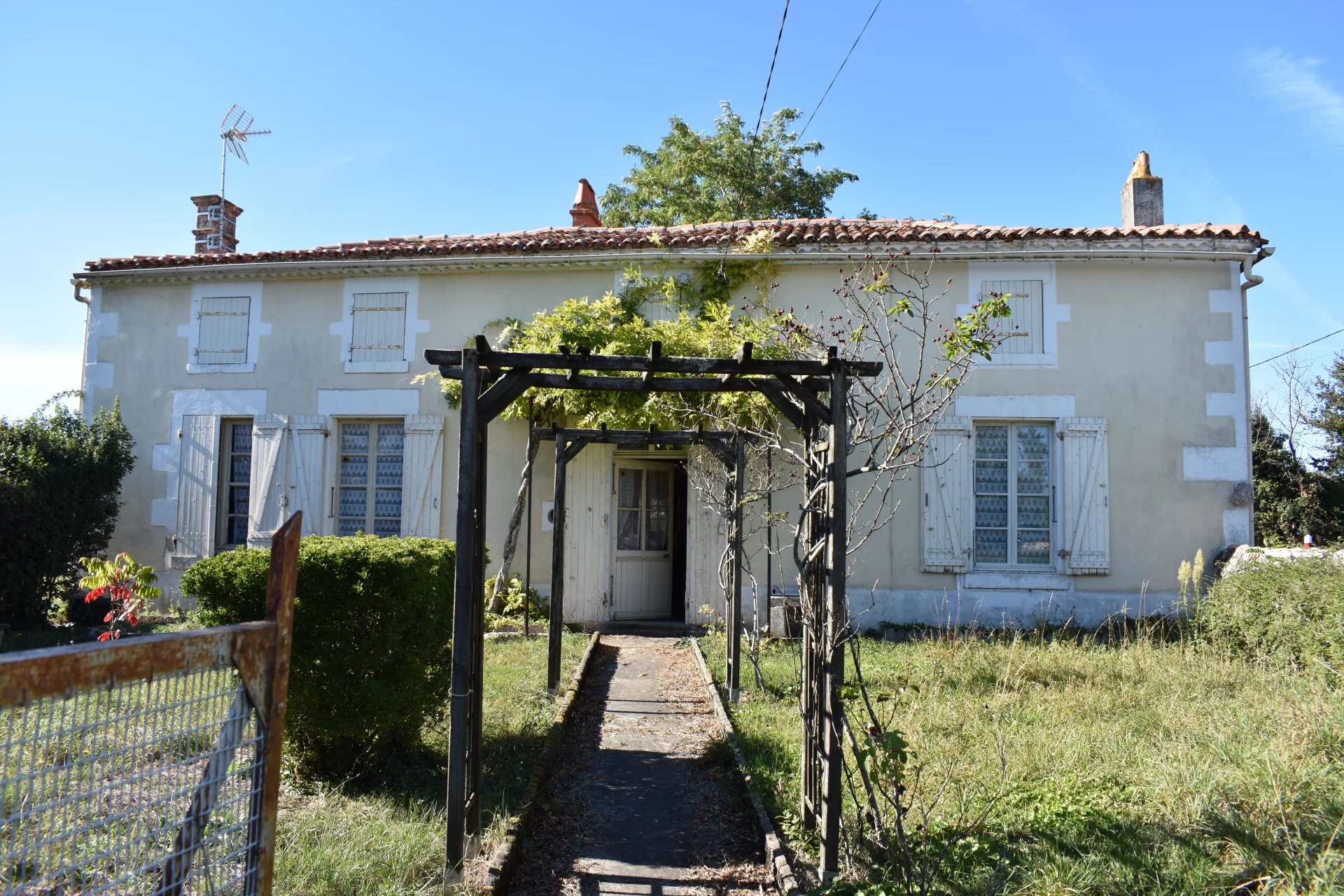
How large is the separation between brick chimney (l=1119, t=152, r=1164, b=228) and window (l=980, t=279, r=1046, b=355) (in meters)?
1.94

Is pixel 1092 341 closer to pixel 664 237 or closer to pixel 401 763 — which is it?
pixel 664 237

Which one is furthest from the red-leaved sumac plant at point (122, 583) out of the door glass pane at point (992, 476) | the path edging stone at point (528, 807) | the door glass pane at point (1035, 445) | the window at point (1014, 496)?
the door glass pane at point (1035, 445)

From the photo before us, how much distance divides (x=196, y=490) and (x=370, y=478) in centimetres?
233

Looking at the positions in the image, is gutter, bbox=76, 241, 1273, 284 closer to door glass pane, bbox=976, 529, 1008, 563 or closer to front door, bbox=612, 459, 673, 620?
front door, bbox=612, 459, 673, 620

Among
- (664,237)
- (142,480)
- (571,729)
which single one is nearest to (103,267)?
(142,480)

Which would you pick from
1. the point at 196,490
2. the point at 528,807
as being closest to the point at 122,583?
the point at 528,807

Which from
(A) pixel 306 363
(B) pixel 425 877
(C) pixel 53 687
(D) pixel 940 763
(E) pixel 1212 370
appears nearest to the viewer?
(C) pixel 53 687

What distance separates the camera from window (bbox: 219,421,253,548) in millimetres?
11664

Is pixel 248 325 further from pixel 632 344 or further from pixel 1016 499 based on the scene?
pixel 1016 499

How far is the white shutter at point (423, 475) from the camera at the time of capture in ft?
36.4

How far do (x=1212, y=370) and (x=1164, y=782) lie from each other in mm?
7915

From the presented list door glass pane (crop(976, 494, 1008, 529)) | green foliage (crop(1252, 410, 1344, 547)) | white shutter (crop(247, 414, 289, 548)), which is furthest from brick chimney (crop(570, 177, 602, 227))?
green foliage (crop(1252, 410, 1344, 547))

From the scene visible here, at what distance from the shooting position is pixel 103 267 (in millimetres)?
11734

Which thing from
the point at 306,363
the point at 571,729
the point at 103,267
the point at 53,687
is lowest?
the point at 571,729
